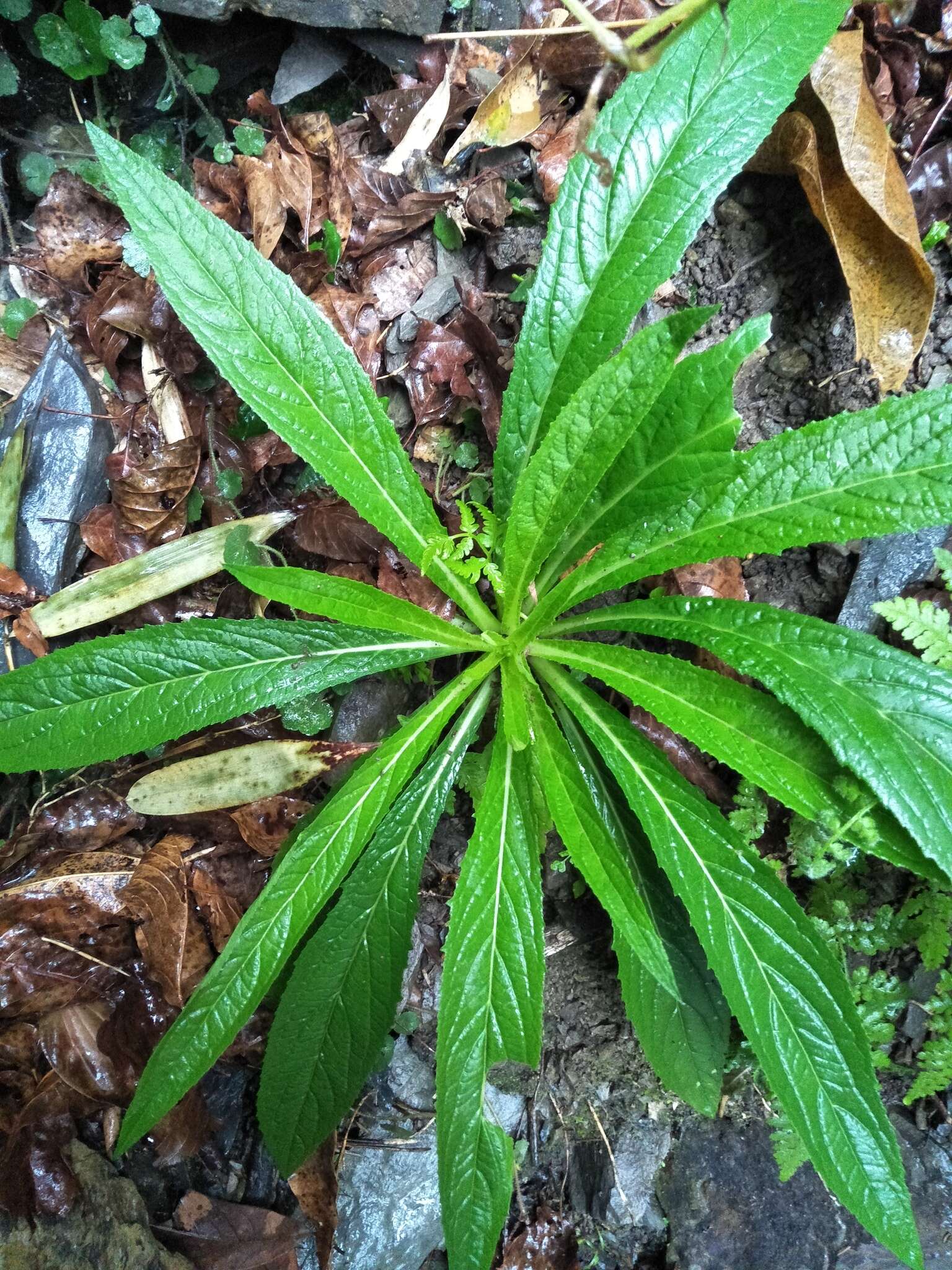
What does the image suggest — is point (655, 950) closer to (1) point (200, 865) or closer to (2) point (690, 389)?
(2) point (690, 389)

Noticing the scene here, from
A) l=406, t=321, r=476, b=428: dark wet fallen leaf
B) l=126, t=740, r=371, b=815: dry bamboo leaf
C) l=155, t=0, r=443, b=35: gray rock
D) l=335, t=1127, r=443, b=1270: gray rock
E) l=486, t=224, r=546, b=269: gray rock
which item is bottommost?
l=335, t=1127, r=443, b=1270: gray rock

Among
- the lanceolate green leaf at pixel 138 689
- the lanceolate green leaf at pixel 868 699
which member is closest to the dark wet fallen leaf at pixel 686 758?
the lanceolate green leaf at pixel 868 699

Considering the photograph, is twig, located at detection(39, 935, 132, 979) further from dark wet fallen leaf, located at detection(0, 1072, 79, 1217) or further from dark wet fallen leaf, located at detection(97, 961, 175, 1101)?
dark wet fallen leaf, located at detection(0, 1072, 79, 1217)

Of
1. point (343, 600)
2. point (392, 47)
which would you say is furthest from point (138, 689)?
point (392, 47)

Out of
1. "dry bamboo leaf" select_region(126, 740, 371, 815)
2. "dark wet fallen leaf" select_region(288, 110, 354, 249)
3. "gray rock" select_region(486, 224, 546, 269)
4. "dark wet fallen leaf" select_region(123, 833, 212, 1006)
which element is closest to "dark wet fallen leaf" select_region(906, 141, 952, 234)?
"gray rock" select_region(486, 224, 546, 269)

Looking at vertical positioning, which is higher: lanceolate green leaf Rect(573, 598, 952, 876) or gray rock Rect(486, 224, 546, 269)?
gray rock Rect(486, 224, 546, 269)

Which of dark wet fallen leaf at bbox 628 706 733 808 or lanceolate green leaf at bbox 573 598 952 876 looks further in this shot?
dark wet fallen leaf at bbox 628 706 733 808
